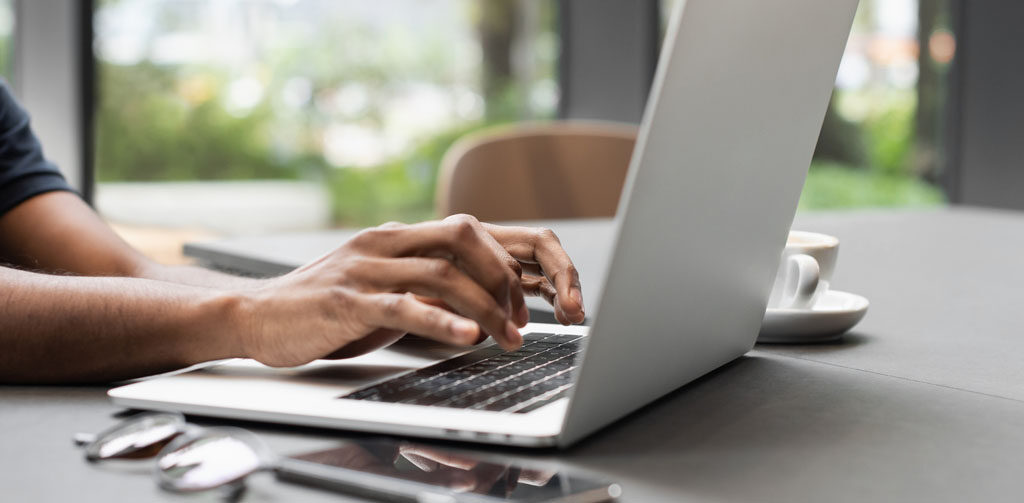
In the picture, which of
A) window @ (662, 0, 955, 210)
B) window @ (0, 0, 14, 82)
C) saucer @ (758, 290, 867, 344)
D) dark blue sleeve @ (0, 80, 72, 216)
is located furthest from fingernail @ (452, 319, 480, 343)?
window @ (662, 0, 955, 210)

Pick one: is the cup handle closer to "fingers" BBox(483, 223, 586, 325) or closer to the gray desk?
the gray desk

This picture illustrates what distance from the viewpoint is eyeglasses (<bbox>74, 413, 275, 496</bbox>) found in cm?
46

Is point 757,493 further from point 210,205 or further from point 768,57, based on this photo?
point 210,205

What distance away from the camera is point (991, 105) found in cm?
341

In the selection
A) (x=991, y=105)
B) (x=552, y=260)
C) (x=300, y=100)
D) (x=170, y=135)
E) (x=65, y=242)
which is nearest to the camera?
(x=552, y=260)

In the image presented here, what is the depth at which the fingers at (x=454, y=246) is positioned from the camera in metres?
0.62

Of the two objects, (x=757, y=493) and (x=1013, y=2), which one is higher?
(x=1013, y=2)

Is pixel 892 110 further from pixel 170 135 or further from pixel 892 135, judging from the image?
pixel 170 135

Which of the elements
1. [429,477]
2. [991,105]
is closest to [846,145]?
[991,105]

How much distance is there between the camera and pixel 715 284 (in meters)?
0.63

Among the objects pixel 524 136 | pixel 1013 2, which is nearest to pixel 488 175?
pixel 524 136

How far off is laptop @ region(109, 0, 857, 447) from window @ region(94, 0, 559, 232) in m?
2.78

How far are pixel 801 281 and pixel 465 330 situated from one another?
35 centimetres

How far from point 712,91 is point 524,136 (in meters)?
1.71
